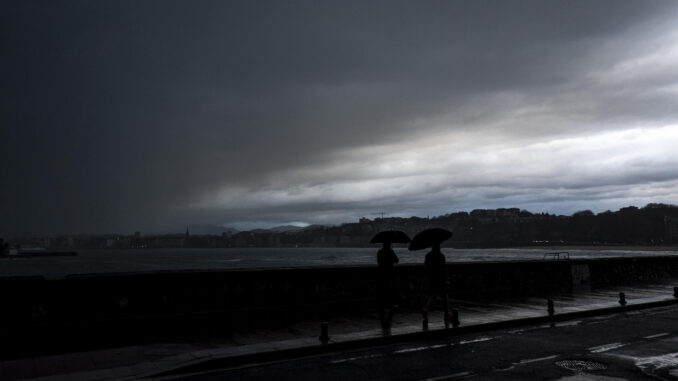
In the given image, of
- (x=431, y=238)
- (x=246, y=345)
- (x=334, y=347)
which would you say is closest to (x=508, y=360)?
(x=334, y=347)

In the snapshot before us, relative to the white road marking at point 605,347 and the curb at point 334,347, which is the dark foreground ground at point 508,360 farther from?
Result: the curb at point 334,347

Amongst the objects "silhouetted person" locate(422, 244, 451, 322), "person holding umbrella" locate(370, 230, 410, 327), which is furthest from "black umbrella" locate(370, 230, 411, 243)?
"silhouetted person" locate(422, 244, 451, 322)

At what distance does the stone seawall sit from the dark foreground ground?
3.40 metres

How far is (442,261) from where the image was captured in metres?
12.6

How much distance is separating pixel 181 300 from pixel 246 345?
403cm

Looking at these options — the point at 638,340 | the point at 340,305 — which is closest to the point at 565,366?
the point at 638,340

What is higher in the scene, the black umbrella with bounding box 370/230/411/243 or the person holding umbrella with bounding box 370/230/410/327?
the black umbrella with bounding box 370/230/411/243

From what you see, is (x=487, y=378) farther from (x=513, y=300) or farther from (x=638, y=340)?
(x=513, y=300)

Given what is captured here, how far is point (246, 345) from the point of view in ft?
31.0

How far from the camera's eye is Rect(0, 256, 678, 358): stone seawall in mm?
10781

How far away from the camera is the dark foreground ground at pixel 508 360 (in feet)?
24.9

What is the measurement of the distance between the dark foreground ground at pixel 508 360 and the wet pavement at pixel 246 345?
1.56 feet

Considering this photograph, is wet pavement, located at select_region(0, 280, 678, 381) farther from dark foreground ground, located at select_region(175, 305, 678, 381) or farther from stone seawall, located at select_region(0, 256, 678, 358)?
stone seawall, located at select_region(0, 256, 678, 358)

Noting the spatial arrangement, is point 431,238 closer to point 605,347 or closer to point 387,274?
point 387,274
